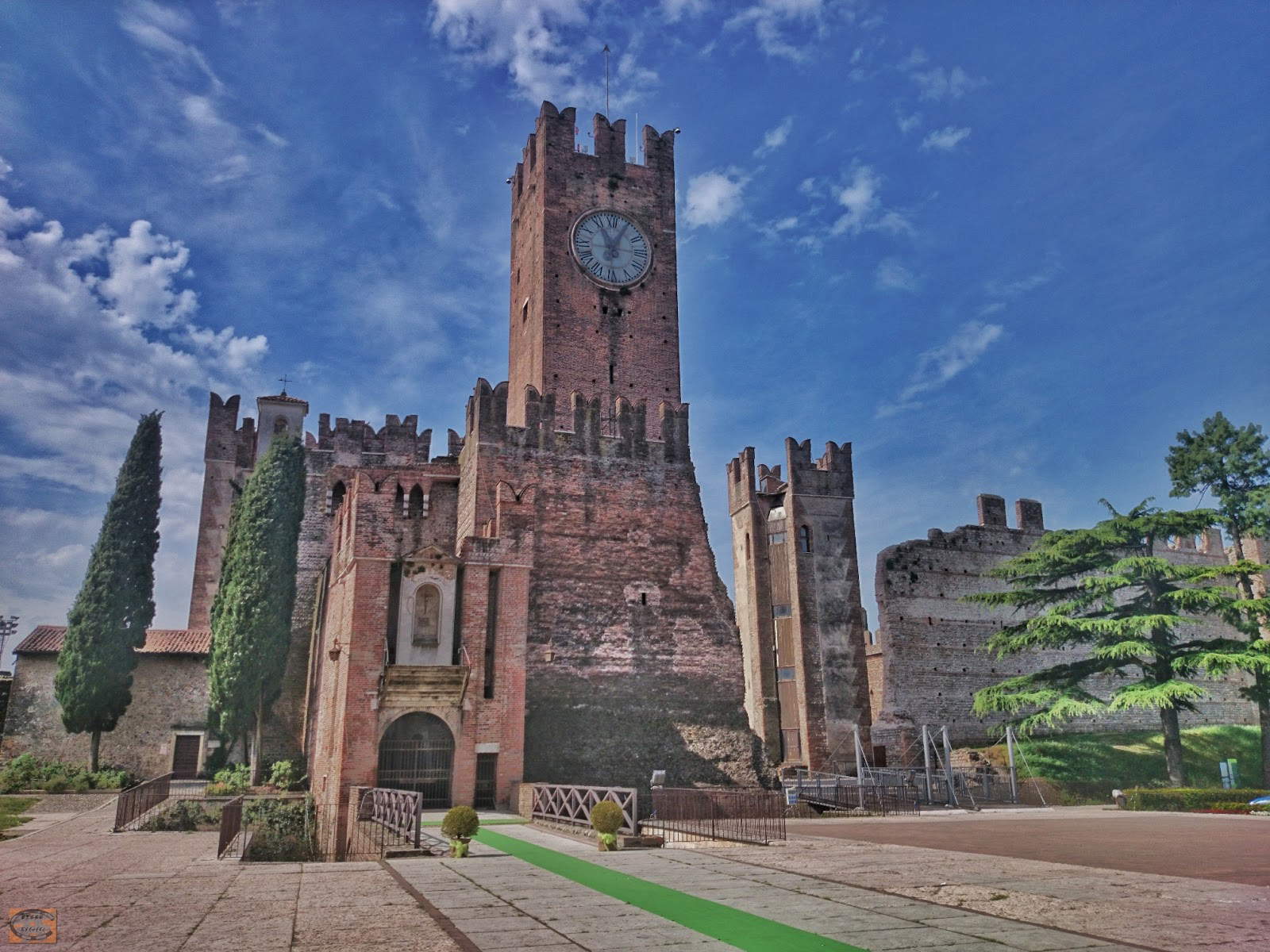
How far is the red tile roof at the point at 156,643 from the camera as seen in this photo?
110ft

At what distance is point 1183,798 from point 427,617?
21.3 m

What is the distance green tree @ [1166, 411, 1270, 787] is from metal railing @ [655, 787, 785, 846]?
19704 mm

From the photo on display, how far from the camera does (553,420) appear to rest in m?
30.0

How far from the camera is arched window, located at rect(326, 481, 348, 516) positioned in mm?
36906

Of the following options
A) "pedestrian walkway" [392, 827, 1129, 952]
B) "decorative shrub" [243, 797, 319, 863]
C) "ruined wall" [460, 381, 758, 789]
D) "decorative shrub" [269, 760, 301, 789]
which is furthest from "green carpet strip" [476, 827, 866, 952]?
"decorative shrub" [269, 760, 301, 789]

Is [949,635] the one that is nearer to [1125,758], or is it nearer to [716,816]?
[1125,758]

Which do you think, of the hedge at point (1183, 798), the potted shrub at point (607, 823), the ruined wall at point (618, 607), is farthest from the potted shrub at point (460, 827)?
the hedge at point (1183, 798)

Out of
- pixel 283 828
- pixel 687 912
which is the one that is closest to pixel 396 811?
pixel 283 828

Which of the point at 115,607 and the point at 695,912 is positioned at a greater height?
the point at 115,607

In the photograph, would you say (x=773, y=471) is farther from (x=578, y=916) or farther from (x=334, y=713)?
(x=578, y=916)

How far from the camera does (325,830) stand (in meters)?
23.3

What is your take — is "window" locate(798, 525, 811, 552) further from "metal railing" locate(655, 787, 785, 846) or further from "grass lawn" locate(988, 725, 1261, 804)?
"metal railing" locate(655, 787, 785, 846)

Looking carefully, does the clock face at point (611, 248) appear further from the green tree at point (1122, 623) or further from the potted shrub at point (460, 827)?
the potted shrub at point (460, 827)

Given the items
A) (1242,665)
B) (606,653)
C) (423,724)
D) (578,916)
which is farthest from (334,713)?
(1242,665)
